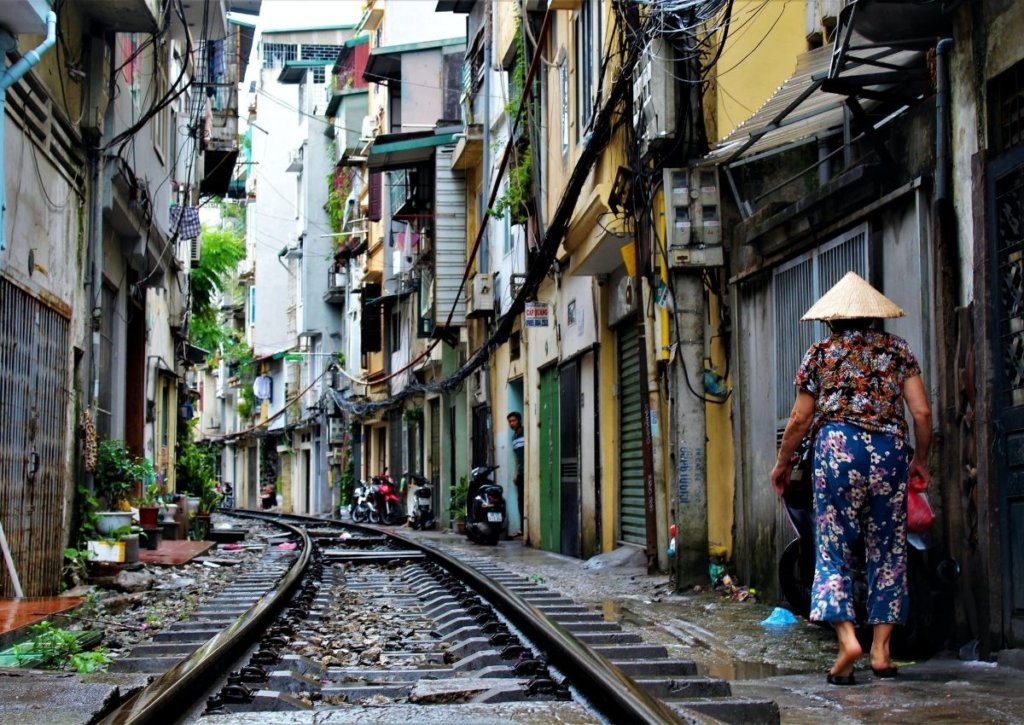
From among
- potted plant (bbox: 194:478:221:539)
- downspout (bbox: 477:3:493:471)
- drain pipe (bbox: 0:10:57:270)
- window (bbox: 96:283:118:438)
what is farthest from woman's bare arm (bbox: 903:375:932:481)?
downspout (bbox: 477:3:493:471)

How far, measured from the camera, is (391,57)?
31.4m

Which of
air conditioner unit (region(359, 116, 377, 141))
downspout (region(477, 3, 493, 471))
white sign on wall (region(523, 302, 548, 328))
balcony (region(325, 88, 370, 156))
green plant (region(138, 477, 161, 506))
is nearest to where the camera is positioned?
green plant (region(138, 477, 161, 506))

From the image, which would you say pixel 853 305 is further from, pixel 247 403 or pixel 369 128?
pixel 247 403

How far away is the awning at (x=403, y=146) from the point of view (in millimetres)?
28031

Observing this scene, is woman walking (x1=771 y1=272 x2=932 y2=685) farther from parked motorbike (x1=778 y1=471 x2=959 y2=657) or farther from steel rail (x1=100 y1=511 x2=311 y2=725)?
steel rail (x1=100 y1=511 x2=311 y2=725)

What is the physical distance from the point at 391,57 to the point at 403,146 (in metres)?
4.15

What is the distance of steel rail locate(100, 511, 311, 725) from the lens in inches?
166

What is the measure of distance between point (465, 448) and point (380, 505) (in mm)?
5271

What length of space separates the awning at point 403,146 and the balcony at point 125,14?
1544 centimetres

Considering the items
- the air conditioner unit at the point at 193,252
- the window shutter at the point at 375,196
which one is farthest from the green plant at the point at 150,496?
the window shutter at the point at 375,196

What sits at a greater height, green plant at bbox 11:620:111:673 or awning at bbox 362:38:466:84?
awning at bbox 362:38:466:84

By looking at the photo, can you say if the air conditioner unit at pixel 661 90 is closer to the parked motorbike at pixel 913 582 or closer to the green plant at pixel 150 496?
the parked motorbike at pixel 913 582

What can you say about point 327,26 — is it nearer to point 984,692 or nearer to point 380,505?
point 380,505

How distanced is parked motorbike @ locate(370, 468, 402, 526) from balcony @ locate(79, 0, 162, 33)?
1960 centimetres
